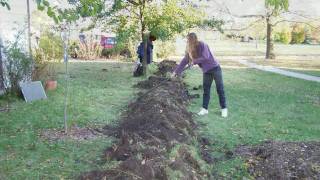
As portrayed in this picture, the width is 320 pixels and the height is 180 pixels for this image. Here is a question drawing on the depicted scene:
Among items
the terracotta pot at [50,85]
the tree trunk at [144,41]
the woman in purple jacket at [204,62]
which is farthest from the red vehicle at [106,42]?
the woman in purple jacket at [204,62]

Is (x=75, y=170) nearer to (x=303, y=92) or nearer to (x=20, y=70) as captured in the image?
(x=20, y=70)

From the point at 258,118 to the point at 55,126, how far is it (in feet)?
12.2

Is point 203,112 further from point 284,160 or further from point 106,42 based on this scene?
point 106,42

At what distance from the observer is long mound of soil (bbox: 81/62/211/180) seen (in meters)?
4.90

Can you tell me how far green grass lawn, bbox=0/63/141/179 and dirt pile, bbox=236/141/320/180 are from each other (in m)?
→ 1.86

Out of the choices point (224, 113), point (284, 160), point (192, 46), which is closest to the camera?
point (284, 160)

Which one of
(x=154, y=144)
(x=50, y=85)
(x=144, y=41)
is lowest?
(x=154, y=144)

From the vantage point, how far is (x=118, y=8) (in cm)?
1535

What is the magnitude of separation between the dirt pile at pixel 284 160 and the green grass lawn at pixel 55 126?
1861 mm

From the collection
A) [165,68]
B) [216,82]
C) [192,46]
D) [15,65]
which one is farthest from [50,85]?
[165,68]

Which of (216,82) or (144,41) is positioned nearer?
(216,82)

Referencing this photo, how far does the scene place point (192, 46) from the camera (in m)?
8.96

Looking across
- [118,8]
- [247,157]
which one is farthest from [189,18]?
Answer: [247,157]

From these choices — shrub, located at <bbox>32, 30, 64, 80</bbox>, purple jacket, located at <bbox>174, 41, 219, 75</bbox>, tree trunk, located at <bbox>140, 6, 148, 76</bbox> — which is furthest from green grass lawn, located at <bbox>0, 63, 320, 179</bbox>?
tree trunk, located at <bbox>140, 6, 148, 76</bbox>
